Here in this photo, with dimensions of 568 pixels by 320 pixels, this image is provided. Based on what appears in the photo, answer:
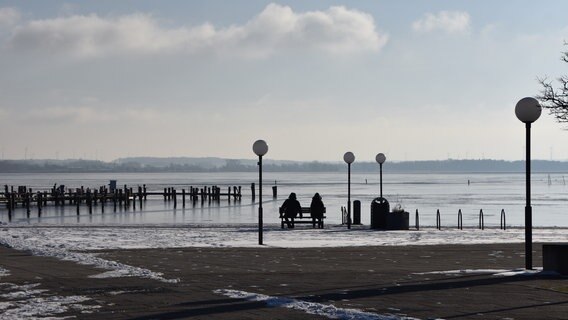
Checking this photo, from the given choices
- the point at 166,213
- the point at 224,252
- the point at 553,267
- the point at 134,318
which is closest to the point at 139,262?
the point at 224,252

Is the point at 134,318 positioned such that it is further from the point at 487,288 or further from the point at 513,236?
the point at 513,236

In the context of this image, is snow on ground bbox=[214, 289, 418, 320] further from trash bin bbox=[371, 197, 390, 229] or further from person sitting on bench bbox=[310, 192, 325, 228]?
person sitting on bench bbox=[310, 192, 325, 228]

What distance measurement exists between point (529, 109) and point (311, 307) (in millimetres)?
7094

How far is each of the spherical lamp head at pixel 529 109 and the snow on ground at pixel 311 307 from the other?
672cm

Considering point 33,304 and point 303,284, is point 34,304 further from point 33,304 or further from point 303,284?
point 303,284

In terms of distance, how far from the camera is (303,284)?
46.4 feet

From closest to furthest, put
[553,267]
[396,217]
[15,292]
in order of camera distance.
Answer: [15,292] < [553,267] < [396,217]

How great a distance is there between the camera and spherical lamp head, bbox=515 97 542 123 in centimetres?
1645

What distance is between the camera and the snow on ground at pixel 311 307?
10.9 meters

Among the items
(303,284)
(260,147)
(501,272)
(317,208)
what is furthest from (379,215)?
(303,284)

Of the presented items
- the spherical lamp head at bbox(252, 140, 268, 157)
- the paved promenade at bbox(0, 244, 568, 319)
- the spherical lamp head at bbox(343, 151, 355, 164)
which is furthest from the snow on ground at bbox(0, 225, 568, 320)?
the spherical lamp head at bbox(343, 151, 355, 164)

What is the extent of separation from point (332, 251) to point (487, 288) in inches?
311

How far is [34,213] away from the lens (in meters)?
59.3

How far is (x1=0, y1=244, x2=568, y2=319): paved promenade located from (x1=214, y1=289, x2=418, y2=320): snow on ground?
8cm
